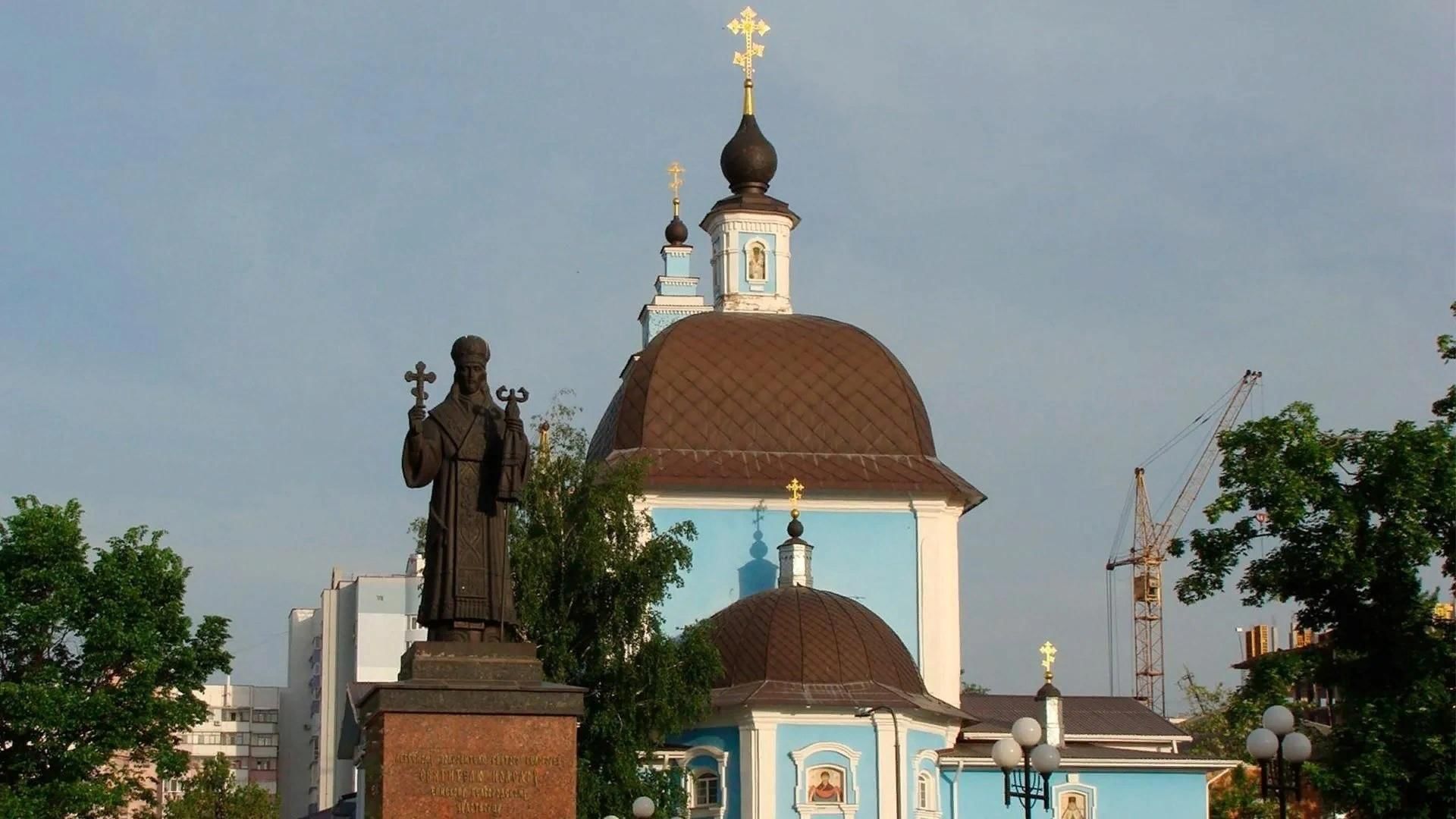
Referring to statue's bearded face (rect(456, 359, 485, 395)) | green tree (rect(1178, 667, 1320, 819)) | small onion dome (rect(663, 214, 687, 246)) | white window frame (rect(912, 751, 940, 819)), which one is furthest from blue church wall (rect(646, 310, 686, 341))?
statue's bearded face (rect(456, 359, 485, 395))

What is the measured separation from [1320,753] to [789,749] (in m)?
15.2

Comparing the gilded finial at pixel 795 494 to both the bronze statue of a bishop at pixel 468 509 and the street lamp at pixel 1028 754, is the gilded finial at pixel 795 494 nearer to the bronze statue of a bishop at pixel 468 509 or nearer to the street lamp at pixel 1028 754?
the street lamp at pixel 1028 754

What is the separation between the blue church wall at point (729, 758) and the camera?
39.2m

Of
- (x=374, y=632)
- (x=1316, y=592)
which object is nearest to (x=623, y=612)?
(x=1316, y=592)

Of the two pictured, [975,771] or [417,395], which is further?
[975,771]

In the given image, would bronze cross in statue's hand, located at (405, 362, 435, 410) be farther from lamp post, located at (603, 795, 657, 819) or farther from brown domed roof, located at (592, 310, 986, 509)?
brown domed roof, located at (592, 310, 986, 509)

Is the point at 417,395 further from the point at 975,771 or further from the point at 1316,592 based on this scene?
the point at 975,771

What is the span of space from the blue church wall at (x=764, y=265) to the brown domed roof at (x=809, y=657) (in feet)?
29.2

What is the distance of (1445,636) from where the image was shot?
22.9m

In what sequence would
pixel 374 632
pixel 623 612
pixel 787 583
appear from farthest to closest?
pixel 374 632, pixel 787 583, pixel 623 612

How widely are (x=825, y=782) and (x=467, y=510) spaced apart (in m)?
23.2

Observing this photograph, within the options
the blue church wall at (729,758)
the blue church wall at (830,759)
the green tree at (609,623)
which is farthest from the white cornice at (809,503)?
the green tree at (609,623)

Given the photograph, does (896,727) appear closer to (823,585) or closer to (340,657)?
(823,585)

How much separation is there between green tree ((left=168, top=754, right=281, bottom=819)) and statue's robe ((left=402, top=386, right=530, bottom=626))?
30970mm
